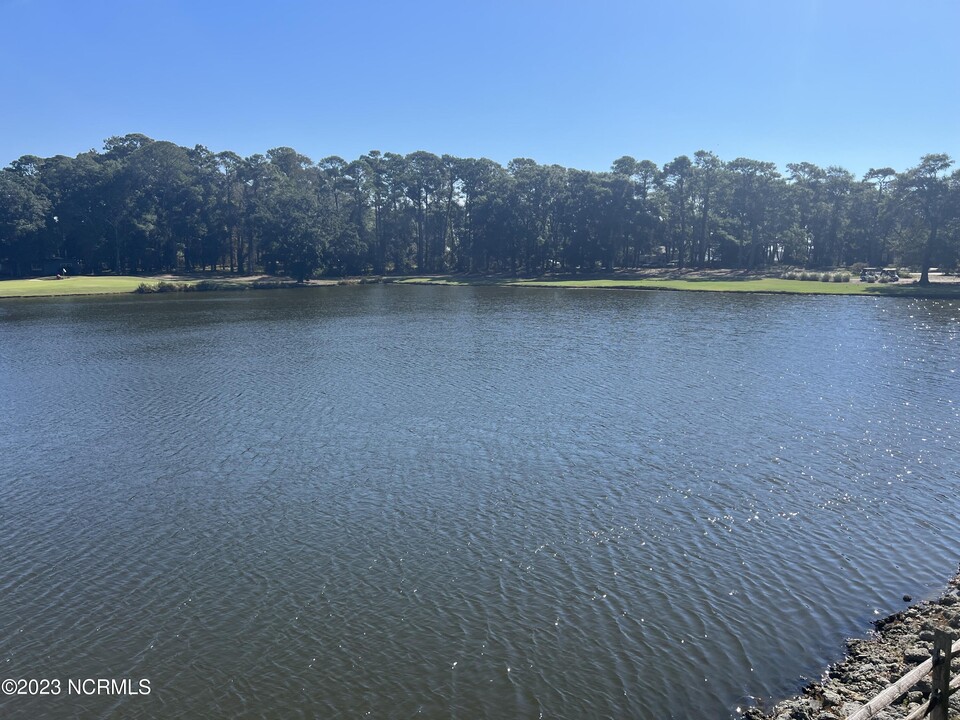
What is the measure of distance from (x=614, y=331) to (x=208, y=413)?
36941mm

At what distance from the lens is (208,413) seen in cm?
3184

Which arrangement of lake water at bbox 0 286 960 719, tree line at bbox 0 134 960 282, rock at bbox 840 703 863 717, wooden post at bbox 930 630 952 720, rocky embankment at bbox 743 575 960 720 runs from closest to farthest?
wooden post at bbox 930 630 952 720
rock at bbox 840 703 863 717
rocky embankment at bbox 743 575 960 720
lake water at bbox 0 286 960 719
tree line at bbox 0 134 960 282

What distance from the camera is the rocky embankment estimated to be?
37.3ft

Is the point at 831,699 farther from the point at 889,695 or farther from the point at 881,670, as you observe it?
the point at 889,695

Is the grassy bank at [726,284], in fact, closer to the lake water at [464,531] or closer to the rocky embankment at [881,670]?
the lake water at [464,531]

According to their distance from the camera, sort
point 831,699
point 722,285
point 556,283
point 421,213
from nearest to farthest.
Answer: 1. point 831,699
2. point 722,285
3. point 556,283
4. point 421,213

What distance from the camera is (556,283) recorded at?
116 metres

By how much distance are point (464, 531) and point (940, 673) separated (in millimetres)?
11845

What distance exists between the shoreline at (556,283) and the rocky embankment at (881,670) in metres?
85.4

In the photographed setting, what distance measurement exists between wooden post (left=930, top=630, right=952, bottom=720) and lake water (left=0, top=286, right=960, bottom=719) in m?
3.25

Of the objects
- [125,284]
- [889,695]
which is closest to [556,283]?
[125,284]

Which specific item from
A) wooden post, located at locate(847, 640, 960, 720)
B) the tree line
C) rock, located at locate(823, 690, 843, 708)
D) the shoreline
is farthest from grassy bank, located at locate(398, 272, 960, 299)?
wooden post, located at locate(847, 640, 960, 720)

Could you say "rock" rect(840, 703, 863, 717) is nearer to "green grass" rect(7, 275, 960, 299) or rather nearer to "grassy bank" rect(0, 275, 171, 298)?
"green grass" rect(7, 275, 960, 299)

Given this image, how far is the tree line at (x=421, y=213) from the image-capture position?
412 ft
